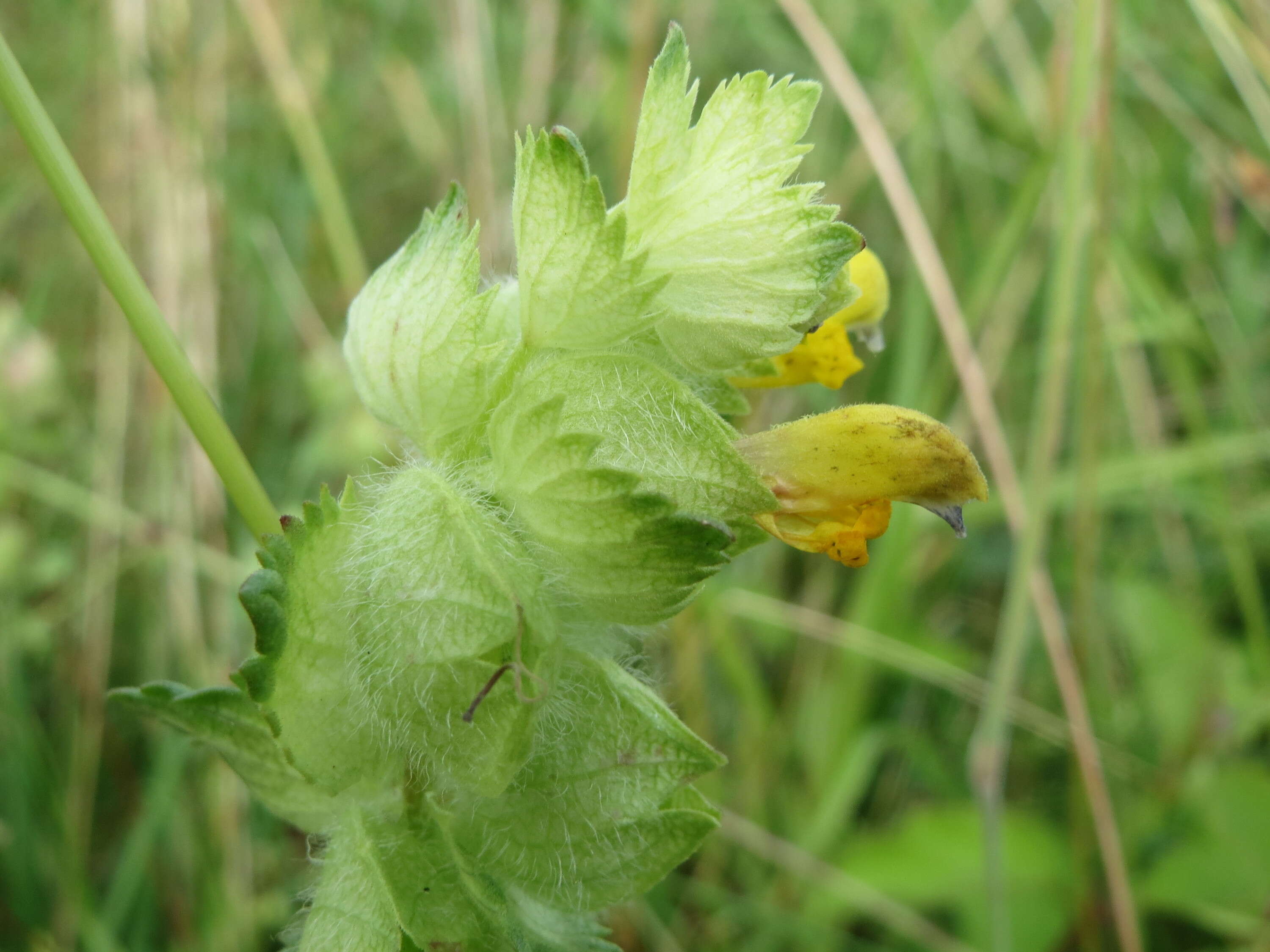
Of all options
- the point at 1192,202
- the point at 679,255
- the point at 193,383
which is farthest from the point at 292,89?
the point at 1192,202

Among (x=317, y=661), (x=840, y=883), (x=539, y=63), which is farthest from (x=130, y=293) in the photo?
(x=539, y=63)

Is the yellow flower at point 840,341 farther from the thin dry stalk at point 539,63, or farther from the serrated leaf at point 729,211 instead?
the thin dry stalk at point 539,63

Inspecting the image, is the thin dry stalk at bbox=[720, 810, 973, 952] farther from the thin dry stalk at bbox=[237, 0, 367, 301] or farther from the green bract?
the thin dry stalk at bbox=[237, 0, 367, 301]

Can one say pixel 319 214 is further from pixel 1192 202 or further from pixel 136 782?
pixel 1192 202

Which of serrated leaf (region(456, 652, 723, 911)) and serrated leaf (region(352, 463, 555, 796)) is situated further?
serrated leaf (region(456, 652, 723, 911))

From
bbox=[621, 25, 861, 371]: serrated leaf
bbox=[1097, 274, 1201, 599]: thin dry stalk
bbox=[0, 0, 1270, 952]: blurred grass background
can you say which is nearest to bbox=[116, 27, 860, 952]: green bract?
bbox=[621, 25, 861, 371]: serrated leaf

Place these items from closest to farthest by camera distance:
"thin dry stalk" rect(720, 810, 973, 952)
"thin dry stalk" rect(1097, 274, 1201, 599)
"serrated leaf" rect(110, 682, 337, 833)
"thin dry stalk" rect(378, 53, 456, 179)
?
"serrated leaf" rect(110, 682, 337, 833) < "thin dry stalk" rect(720, 810, 973, 952) < "thin dry stalk" rect(1097, 274, 1201, 599) < "thin dry stalk" rect(378, 53, 456, 179)

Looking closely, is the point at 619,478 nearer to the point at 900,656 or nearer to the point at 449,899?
the point at 449,899

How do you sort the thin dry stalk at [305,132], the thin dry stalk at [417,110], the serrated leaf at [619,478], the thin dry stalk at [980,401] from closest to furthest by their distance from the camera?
the serrated leaf at [619,478]
the thin dry stalk at [980,401]
the thin dry stalk at [305,132]
the thin dry stalk at [417,110]

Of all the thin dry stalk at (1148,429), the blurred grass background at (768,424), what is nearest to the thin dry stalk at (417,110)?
the blurred grass background at (768,424)
